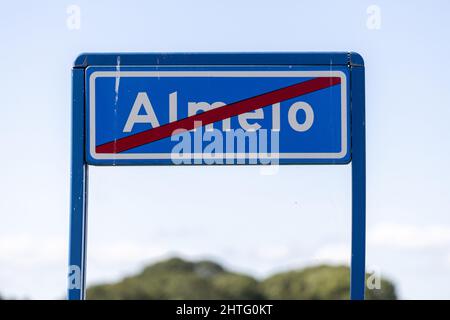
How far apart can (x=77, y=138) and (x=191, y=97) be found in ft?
1.97

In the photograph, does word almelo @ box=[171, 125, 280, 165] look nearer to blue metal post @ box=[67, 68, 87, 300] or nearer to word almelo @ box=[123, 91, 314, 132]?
word almelo @ box=[123, 91, 314, 132]

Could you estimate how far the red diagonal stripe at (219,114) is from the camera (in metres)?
4.52

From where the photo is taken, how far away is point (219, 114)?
454 centimetres

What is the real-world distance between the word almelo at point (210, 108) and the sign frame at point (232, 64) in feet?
0.62

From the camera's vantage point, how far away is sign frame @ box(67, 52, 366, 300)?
174 inches

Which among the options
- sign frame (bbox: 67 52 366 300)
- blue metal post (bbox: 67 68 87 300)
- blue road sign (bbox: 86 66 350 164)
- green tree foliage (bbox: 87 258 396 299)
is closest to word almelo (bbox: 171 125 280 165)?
blue road sign (bbox: 86 66 350 164)

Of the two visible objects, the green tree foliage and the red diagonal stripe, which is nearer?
the red diagonal stripe

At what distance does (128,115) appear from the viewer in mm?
4555

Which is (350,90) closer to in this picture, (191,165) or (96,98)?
(191,165)

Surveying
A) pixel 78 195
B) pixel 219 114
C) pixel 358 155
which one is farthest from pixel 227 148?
pixel 78 195

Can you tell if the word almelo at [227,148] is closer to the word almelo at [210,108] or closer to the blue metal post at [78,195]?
the word almelo at [210,108]

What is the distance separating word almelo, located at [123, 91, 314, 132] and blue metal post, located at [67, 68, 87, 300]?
241 mm

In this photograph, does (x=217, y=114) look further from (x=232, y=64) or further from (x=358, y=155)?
(x=358, y=155)
